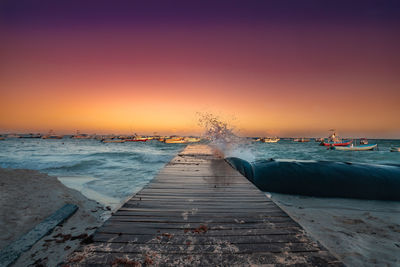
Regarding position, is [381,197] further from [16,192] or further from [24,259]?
[16,192]

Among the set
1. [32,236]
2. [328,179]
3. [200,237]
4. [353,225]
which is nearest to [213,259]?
[200,237]

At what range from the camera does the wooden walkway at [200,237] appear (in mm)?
1793

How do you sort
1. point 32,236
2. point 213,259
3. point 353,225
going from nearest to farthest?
point 213,259 → point 32,236 → point 353,225

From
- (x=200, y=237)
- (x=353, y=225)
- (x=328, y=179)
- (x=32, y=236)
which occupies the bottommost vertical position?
(x=353, y=225)

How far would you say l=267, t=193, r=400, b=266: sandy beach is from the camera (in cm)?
361

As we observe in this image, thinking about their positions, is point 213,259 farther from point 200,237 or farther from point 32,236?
point 32,236

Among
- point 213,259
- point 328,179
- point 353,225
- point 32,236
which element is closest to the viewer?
point 213,259

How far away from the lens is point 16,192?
648 cm

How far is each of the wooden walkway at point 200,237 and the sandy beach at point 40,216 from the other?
158cm

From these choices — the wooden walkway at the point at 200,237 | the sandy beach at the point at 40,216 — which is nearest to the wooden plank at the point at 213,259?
the wooden walkway at the point at 200,237

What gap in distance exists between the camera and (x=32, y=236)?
3967mm

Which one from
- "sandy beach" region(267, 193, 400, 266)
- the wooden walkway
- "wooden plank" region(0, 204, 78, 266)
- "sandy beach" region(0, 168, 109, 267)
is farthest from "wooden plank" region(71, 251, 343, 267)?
"wooden plank" region(0, 204, 78, 266)

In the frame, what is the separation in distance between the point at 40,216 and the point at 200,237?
18.3 ft

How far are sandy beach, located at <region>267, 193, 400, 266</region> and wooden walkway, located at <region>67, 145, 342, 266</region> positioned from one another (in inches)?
62.7
